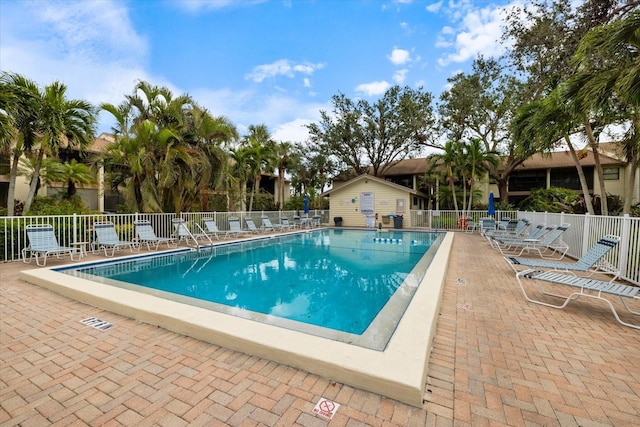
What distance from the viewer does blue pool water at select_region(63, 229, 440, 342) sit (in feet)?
15.3

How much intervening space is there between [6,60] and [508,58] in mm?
24075

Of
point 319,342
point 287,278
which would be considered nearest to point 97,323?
point 319,342

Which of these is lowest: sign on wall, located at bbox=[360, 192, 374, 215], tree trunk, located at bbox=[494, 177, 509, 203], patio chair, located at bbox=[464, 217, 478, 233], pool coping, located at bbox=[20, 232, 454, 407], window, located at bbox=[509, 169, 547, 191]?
pool coping, located at bbox=[20, 232, 454, 407]

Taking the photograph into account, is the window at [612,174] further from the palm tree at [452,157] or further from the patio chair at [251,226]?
the patio chair at [251,226]

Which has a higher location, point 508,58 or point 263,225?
point 508,58

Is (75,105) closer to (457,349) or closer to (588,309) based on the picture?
(457,349)

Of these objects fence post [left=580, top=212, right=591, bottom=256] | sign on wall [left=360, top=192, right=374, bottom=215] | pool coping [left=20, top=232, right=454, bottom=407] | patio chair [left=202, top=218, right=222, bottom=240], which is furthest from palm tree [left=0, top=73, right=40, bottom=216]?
sign on wall [left=360, top=192, right=374, bottom=215]

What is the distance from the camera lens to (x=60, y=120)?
31.2 ft

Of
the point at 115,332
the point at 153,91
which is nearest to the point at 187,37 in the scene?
the point at 153,91

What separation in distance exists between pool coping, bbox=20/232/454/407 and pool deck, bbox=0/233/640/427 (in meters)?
0.08

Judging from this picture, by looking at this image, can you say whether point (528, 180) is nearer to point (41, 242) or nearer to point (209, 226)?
point (209, 226)

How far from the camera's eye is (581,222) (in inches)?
307

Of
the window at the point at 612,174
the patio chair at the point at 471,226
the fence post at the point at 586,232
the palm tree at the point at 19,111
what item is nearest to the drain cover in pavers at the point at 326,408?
the fence post at the point at 586,232

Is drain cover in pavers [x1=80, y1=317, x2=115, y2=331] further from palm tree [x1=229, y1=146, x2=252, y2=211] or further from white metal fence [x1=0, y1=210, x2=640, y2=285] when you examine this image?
palm tree [x1=229, y1=146, x2=252, y2=211]
